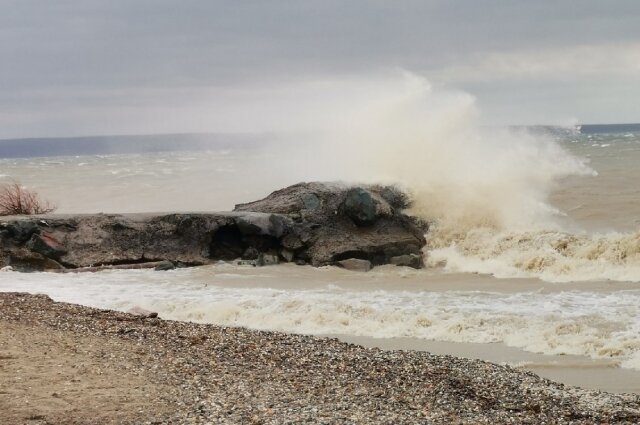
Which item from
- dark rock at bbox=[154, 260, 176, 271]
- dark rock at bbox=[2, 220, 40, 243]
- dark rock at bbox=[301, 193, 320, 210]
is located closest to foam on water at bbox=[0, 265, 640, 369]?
dark rock at bbox=[154, 260, 176, 271]

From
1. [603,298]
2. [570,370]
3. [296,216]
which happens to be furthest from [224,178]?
[570,370]

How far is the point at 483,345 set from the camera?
1048 centimetres

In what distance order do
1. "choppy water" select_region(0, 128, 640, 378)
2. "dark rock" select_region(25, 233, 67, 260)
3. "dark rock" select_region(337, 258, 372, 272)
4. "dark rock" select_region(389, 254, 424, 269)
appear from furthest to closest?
"dark rock" select_region(389, 254, 424, 269) → "dark rock" select_region(337, 258, 372, 272) → "dark rock" select_region(25, 233, 67, 260) → "choppy water" select_region(0, 128, 640, 378)

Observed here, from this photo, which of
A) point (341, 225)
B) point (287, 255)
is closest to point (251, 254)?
point (287, 255)

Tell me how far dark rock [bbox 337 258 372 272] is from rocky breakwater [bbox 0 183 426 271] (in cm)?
2

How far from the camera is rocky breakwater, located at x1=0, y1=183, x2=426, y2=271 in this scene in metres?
16.7

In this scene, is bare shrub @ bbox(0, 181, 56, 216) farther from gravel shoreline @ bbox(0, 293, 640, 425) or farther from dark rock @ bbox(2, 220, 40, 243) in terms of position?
gravel shoreline @ bbox(0, 293, 640, 425)

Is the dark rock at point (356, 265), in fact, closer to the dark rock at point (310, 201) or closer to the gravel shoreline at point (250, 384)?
the dark rock at point (310, 201)

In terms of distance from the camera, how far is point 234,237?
58.6 ft

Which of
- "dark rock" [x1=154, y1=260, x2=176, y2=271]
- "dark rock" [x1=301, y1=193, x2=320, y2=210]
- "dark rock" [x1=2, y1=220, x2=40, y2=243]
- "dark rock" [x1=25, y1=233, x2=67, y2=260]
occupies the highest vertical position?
"dark rock" [x1=301, y1=193, x2=320, y2=210]

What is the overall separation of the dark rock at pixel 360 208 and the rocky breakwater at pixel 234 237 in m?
0.02

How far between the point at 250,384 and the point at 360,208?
34.4 feet

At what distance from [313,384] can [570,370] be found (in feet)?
10.9

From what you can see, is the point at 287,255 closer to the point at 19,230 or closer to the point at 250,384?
the point at 19,230
